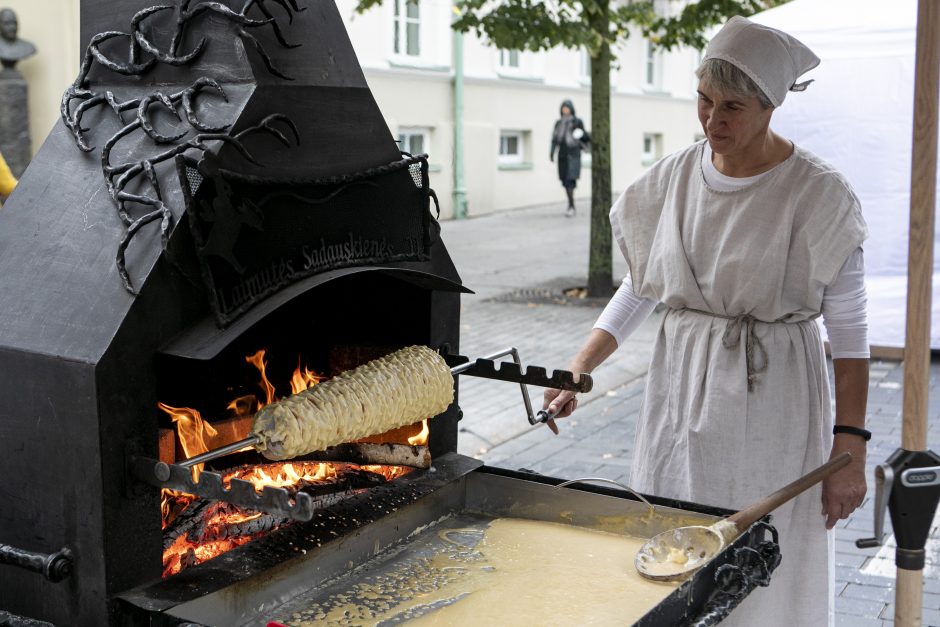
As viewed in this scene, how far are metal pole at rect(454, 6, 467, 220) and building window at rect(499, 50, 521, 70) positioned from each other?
1.51 metres

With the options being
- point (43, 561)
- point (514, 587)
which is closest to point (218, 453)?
point (43, 561)

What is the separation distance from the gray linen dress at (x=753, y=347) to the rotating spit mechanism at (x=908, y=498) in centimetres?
41

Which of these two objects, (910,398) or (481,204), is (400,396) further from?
(481,204)

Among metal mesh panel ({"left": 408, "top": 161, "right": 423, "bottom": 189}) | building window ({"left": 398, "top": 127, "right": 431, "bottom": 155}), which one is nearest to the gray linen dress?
metal mesh panel ({"left": 408, "top": 161, "right": 423, "bottom": 189})

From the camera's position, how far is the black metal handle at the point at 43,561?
79.2 inches

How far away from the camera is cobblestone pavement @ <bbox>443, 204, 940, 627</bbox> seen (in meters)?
4.31

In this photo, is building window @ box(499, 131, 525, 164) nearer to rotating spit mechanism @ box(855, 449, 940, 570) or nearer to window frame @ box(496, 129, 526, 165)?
window frame @ box(496, 129, 526, 165)

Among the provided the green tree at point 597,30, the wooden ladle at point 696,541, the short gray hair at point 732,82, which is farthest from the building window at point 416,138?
the wooden ladle at point 696,541

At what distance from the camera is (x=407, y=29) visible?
15.2 meters

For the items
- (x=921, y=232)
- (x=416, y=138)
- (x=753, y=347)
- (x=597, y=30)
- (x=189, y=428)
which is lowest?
(x=189, y=428)

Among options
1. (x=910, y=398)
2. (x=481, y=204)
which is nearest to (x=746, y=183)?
(x=910, y=398)

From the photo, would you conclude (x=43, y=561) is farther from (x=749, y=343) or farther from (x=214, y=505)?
(x=749, y=343)

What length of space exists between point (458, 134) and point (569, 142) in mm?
1976

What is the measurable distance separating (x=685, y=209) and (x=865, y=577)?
2175 millimetres
